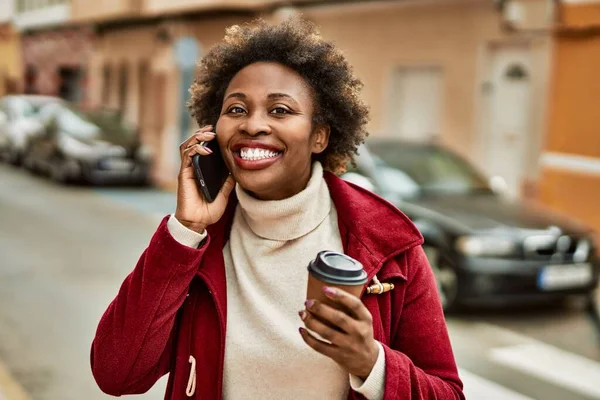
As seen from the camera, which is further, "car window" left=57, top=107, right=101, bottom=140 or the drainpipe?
"car window" left=57, top=107, right=101, bottom=140

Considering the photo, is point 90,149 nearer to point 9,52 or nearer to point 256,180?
point 256,180

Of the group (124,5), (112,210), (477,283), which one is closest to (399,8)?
(112,210)

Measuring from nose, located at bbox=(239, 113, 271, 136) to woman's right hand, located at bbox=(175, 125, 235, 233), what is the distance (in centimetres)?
13

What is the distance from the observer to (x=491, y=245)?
23.2 ft

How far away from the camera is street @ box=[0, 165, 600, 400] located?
17.6 feet

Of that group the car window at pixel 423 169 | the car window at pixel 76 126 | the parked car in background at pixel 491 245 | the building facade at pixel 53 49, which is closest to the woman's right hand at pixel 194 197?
the parked car in background at pixel 491 245

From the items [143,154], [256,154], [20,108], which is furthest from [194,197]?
[20,108]

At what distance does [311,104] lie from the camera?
205 centimetres

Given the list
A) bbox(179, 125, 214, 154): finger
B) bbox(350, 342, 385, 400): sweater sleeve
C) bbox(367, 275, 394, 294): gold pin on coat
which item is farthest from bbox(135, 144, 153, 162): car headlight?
bbox(350, 342, 385, 400): sweater sleeve

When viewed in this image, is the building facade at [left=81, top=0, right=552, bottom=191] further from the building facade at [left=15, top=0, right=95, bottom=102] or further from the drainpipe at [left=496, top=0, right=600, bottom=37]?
the building facade at [left=15, top=0, right=95, bottom=102]

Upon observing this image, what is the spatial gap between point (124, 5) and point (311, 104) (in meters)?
23.7

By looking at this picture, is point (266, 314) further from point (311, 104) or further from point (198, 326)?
point (311, 104)

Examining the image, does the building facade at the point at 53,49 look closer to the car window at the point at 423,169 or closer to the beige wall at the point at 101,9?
the beige wall at the point at 101,9

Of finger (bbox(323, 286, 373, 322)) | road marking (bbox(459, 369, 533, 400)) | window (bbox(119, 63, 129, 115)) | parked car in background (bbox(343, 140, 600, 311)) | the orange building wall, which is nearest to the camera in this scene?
finger (bbox(323, 286, 373, 322))
